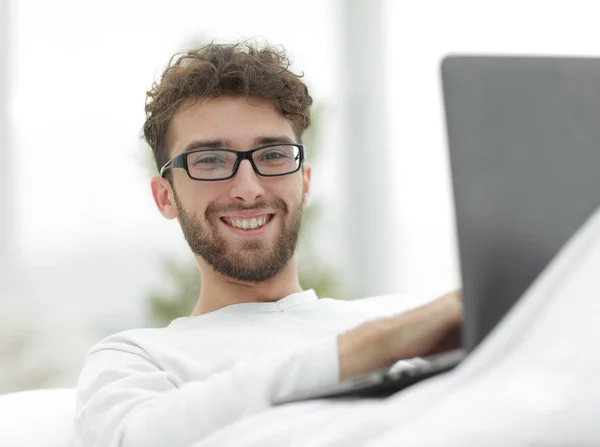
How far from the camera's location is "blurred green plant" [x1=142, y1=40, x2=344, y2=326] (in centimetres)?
A: 338

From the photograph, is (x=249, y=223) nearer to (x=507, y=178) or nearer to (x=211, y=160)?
(x=211, y=160)

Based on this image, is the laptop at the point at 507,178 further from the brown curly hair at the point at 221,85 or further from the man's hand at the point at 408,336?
the brown curly hair at the point at 221,85

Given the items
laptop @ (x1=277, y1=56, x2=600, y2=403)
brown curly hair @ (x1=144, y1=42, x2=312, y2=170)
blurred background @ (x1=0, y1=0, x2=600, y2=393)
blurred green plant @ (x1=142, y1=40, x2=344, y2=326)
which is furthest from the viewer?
blurred green plant @ (x1=142, y1=40, x2=344, y2=326)

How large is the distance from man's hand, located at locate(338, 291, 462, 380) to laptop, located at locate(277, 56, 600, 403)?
24 millimetres

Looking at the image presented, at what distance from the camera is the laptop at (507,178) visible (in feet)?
2.50

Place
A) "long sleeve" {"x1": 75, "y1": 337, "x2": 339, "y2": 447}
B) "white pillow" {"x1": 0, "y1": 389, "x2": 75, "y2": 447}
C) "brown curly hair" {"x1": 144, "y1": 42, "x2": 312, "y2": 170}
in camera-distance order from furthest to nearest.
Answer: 1. "brown curly hair" {"x1": 144, "y1": 42, "x2": 312, "y2": 170}
2. "white pillow" {"x1": 0, "y1": 389, "x2": 75, "y2": 447}
3. "long sleeve" {"x1": 75, "y1": 337, "x2": 339, "y2": 447}

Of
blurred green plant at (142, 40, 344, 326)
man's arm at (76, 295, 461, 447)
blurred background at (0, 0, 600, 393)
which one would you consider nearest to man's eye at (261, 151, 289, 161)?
man's arm at (76, 295, 461, 447)

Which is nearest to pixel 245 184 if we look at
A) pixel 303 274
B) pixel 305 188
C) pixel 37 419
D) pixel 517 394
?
pixel 305 188

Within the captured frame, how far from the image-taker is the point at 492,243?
77 centimetres

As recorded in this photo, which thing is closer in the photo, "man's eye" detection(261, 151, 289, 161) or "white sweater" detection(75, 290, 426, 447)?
"white sweater" detection(75, 290, 426, 447)

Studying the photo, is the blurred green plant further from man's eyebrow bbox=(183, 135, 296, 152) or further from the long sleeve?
the long sleeve

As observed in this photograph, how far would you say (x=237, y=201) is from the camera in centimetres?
136

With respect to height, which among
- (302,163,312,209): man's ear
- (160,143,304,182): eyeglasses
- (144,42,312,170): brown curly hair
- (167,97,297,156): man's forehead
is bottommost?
(302,163,312,209): man's ear

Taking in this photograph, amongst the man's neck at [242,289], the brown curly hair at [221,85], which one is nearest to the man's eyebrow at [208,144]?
the brown curly hair at [221,85]
